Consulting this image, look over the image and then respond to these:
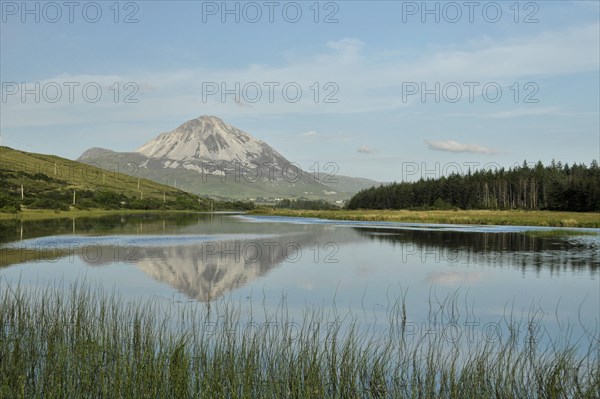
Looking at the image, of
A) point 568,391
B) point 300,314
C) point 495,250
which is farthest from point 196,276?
point 495,250

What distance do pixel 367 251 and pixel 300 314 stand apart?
2529 cm

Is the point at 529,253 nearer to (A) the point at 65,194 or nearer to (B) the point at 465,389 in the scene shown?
(B) the point at 465,389

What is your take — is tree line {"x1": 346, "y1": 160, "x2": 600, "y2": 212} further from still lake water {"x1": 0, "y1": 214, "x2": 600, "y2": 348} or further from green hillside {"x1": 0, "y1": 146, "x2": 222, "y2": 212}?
still lake water {"x1": 0, "y1": 214, "x2": 600, "y2": 348}

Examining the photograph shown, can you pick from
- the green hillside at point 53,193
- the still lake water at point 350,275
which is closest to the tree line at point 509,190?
the green hillside at point 53,193

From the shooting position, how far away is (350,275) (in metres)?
30.3

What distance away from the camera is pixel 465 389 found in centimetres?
1046

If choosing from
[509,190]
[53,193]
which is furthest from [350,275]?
[509,190]

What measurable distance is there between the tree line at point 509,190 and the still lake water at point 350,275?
9272cm

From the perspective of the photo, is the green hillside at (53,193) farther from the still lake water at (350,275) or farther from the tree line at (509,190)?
the tree line at (509,190)

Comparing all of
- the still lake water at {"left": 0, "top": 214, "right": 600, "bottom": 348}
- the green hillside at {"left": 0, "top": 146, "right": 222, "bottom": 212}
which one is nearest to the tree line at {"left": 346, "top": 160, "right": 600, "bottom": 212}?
the green hillside at {"left": 0, "top": 146, "right": 222, "bottom": 212}

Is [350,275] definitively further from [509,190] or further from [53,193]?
[509,190]

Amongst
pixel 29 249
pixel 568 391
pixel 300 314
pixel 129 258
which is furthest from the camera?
pixel 29 249

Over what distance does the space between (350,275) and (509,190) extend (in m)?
150

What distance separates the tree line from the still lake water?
92716 mm
